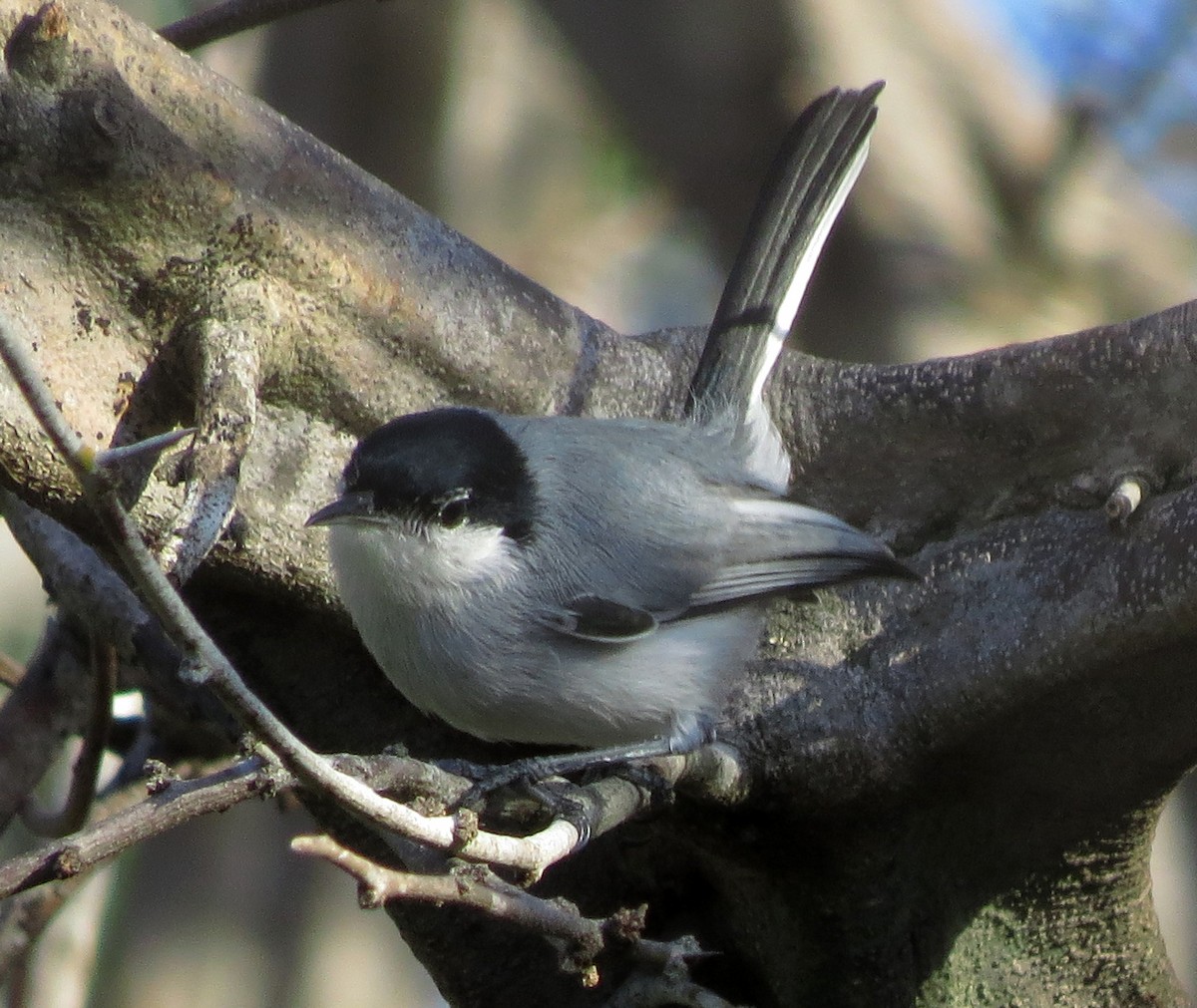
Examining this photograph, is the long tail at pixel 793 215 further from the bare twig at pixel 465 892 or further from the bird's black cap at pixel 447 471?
the bare twig at pixel 465 892

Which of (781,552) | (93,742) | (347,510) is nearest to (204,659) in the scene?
(347,510)

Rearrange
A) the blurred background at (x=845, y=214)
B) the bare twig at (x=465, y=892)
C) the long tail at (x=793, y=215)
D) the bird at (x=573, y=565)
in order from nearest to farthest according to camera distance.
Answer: the bare twig at (x=465, y=892) → the bird at (x=573, y=565) → the long tail at (x=793, y=215) → the blurred background at (x=845, y=214)

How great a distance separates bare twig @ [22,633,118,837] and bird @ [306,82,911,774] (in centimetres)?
78

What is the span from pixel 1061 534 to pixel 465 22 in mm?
4673

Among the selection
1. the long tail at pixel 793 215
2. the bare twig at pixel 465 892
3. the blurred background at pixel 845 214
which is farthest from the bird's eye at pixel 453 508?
the blurred background at pixel 845 214

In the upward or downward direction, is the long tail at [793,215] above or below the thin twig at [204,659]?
above

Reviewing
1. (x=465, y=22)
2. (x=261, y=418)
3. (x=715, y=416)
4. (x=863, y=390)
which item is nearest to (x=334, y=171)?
(x=261, y=418)

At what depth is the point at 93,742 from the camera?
10.5ft

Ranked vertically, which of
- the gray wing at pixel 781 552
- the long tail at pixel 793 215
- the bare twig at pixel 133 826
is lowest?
the bare twig at pixel 133 826

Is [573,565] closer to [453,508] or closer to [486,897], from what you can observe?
[453,508]

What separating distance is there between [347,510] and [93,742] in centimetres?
111

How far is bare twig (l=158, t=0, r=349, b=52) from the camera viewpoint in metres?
2.78

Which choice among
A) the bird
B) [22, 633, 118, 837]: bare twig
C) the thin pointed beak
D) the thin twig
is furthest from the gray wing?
[22, 633, 118, 837]: bare twig

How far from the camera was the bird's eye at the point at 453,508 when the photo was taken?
2650 millimetres
